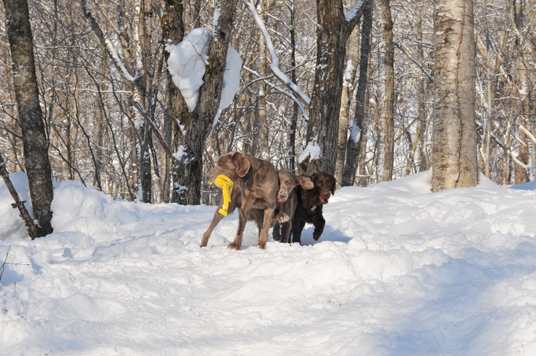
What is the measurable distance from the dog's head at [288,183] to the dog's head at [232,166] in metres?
0.52

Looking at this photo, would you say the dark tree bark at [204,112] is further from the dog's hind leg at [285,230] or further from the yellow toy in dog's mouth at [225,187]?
the yellow toy in dog's mouth at [225,187]

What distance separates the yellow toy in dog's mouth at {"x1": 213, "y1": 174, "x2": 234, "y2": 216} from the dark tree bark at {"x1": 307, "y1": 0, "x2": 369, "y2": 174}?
344 cm

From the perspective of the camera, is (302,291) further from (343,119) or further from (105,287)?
(343,119)

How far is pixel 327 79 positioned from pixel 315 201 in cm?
338

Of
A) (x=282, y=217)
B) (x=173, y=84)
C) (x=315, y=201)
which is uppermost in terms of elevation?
(x=173, y=84)

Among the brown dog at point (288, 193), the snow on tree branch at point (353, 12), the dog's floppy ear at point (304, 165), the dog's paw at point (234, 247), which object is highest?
the snow on tree branch at point (353, 12)

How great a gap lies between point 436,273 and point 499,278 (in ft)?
1.35

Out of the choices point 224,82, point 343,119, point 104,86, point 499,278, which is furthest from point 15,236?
point 104,86

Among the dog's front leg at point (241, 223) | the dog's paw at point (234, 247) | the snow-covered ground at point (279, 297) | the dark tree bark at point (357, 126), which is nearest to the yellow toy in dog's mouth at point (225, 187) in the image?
the dog's front leg at point (241, 223)

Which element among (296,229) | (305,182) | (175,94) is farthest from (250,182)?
(175,94)

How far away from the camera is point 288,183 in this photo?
4977 mm

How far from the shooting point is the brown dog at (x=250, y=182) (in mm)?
4426

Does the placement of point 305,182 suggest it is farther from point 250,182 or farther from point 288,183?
point 250,182

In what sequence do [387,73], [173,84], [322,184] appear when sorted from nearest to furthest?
1. [322,184]
2. [173,84]
3. [387,73]
